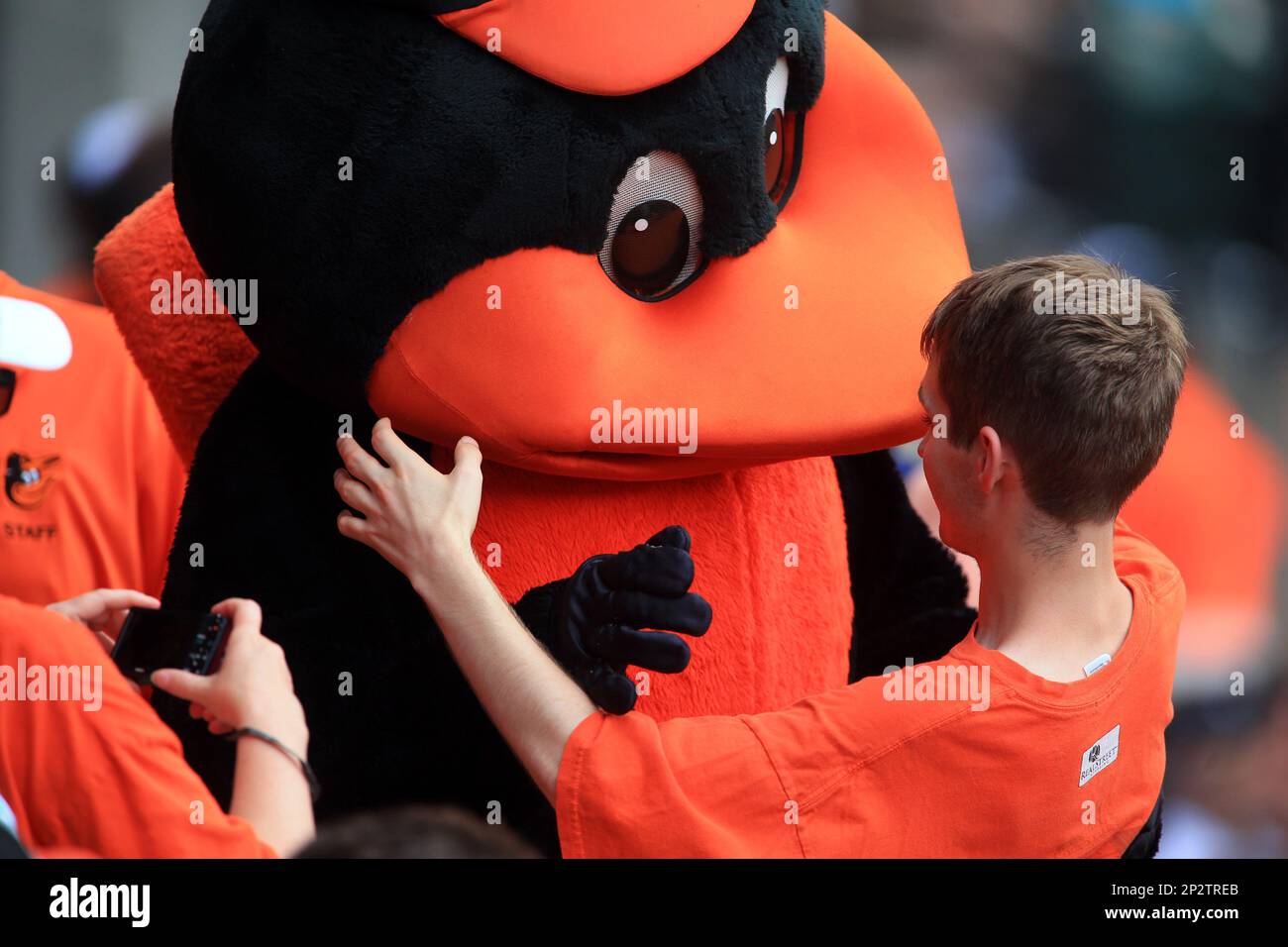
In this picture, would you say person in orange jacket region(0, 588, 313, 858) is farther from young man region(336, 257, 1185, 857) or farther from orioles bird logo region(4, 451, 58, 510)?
orioles bird logo region(4, 451, 58, 510)

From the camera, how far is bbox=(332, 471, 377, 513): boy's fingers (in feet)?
3.34

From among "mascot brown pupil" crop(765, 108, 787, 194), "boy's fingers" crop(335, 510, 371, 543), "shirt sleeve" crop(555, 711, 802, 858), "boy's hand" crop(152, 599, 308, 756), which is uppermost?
"mascot brown pupil" crop(765, 108, 787, 194)

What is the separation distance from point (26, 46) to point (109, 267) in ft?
1.48

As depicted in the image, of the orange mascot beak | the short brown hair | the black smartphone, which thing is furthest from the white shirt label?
the black smartphone

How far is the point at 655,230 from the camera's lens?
42.6 inches

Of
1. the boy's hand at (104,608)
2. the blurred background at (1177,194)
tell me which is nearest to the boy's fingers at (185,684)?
the boy's hand at (104,608)

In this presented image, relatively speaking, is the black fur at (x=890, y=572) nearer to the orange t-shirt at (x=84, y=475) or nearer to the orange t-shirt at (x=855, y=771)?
the orange t-shirt at (x=855, y=771)

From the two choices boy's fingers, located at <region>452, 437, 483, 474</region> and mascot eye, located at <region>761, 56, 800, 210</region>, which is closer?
boy's fingers, located at <region>452, 437, 483, 474</region>

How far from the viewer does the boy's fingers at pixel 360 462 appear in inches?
40.2

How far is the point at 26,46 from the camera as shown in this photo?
1590mm

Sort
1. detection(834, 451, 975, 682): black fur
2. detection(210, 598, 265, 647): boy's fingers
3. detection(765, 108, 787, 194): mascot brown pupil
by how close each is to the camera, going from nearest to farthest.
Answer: detection(210, 598, 265, 647): boy's fingers → detection(765, 108, 787, 194): mascot brown pupil → detection(834, 451, 975, 682): black fur

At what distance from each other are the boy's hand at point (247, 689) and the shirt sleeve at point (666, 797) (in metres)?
0.20

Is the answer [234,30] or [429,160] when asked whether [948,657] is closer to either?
[429,160]
